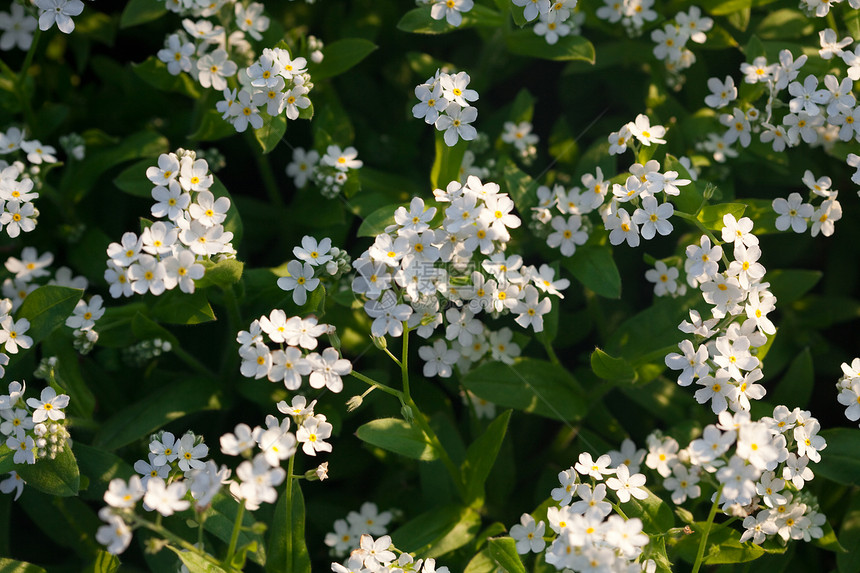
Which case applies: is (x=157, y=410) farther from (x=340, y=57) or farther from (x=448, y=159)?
(x=340, y=57)

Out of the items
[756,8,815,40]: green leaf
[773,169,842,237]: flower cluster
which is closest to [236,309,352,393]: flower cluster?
[773,169,842,237]: flower cluster

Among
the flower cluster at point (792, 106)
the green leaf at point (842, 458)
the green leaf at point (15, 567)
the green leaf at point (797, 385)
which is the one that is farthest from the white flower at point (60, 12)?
the green leaf at point (842, 458)

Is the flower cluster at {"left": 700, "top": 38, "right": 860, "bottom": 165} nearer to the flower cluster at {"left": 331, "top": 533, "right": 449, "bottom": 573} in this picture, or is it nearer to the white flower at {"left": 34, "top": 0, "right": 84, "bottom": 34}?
the flower cluster at {"left": 331, "top": 533, "right": 449, "bottom": 573}

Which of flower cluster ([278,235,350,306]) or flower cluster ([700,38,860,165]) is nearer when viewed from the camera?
flower cluster ([278,235,350,306])

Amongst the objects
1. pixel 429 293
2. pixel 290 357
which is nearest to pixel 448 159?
pixel 429 293

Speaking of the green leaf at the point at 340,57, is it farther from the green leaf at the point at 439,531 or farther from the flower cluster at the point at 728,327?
the green leaf at the point at 439,531

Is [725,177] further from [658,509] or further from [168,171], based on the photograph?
[168,171]
